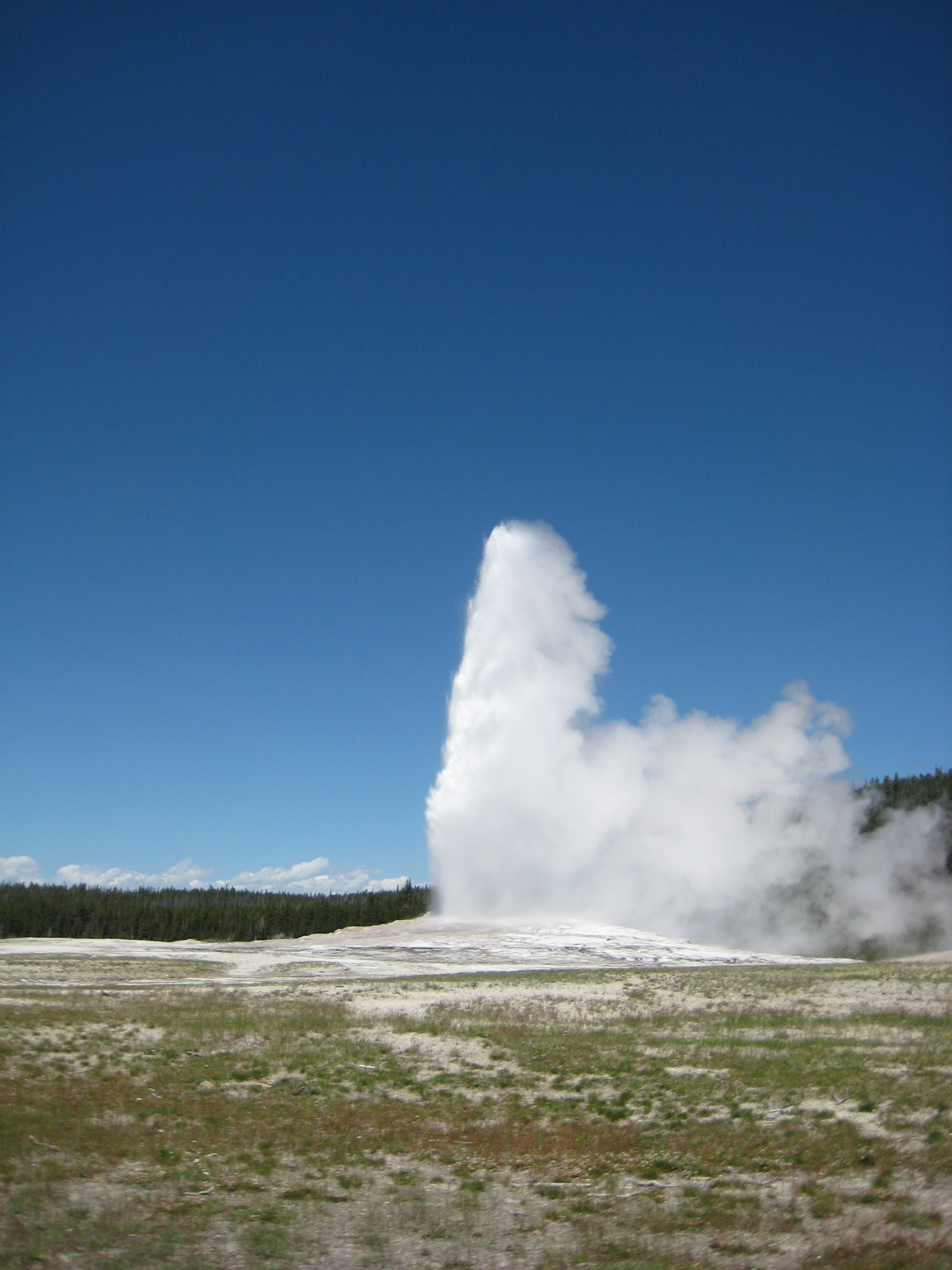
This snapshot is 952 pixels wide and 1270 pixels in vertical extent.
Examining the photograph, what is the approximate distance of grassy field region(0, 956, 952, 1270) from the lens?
10.8 metres

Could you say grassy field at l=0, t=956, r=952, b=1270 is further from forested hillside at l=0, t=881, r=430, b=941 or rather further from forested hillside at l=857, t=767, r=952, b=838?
forested hillside at l=0, t=881, r=430, b=941

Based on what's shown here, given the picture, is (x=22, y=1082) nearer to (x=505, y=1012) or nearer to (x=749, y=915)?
(x=505, y=1012)

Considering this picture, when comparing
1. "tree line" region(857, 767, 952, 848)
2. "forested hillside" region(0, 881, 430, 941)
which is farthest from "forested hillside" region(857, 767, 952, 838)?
"forested hillside" region(0, 881, 430, 941)

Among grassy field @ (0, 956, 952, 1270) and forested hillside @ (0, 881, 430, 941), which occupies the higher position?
grassy field @ (0, 956, 952, 1270)

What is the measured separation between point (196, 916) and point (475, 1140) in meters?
126

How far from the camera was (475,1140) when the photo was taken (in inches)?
614

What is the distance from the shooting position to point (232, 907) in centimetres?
13488

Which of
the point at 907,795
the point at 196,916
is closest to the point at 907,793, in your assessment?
the point at 907,795

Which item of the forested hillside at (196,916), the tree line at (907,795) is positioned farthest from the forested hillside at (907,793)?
the forested hillside at (196,916)

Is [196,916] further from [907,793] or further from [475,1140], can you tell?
[475,1140]

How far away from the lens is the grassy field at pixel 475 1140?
1080cm

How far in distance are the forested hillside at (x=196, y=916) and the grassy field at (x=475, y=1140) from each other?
345 ft

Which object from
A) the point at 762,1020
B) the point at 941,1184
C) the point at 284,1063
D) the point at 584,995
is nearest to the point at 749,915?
the point at 584,995

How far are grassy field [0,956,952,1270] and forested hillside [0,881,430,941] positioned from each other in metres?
105
